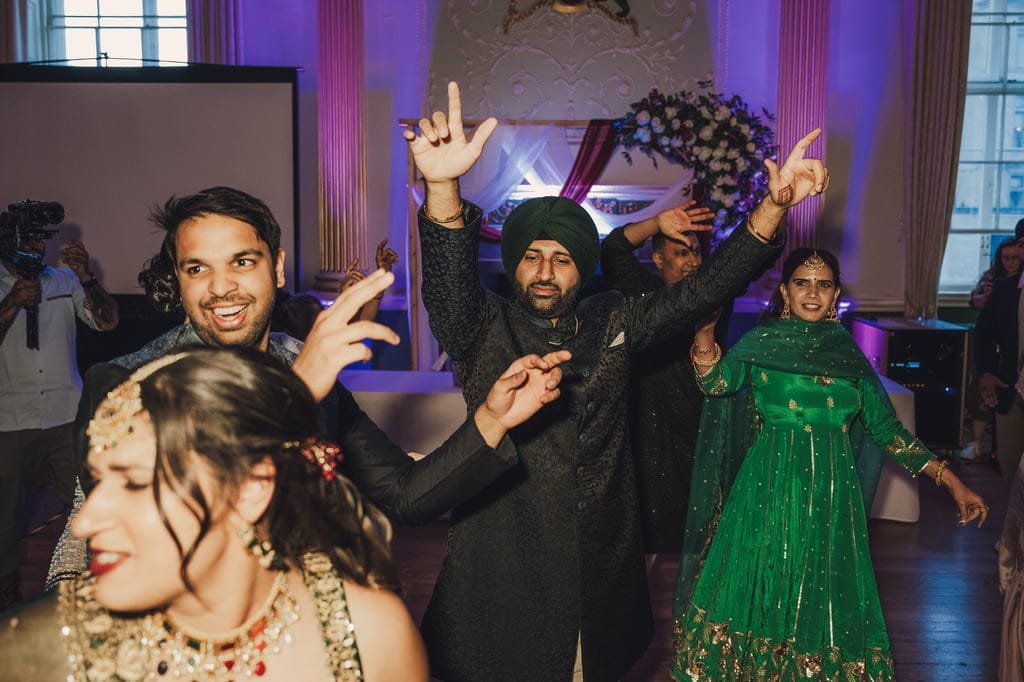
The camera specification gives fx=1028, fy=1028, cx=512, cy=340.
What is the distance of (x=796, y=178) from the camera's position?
2.14m

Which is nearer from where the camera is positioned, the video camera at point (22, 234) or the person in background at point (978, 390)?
the video camera at point (22, 234)

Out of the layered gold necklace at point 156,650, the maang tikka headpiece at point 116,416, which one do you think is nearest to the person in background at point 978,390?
the layered gold necklace at point 156,650

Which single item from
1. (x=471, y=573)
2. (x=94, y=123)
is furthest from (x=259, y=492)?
(x=94, y=123)

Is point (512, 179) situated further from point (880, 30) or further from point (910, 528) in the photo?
point (910, 528)

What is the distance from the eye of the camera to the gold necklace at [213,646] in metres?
1.17

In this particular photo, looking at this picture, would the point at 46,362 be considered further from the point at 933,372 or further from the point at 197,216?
the point at 933,372

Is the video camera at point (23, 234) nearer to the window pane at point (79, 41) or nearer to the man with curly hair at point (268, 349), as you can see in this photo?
the man with curly hair at point (268, 349)

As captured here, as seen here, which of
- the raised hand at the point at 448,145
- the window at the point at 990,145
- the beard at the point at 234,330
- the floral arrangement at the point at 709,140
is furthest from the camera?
the window at the point at 990,145

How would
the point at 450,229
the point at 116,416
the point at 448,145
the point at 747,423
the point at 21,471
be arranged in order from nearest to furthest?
the point at 116,416 → the point at 448,145 → the point at 450,229 → the point at 747,423 → the point at 21,471

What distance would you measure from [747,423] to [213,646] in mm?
2450

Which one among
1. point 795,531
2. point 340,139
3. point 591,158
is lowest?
point 795,531

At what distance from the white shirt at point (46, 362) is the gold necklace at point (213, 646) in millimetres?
3124

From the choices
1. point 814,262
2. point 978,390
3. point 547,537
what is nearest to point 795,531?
point 814,262

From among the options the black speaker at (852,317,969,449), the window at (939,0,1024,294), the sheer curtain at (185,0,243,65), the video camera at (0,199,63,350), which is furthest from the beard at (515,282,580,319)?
the window at (939,0,1024,294)
